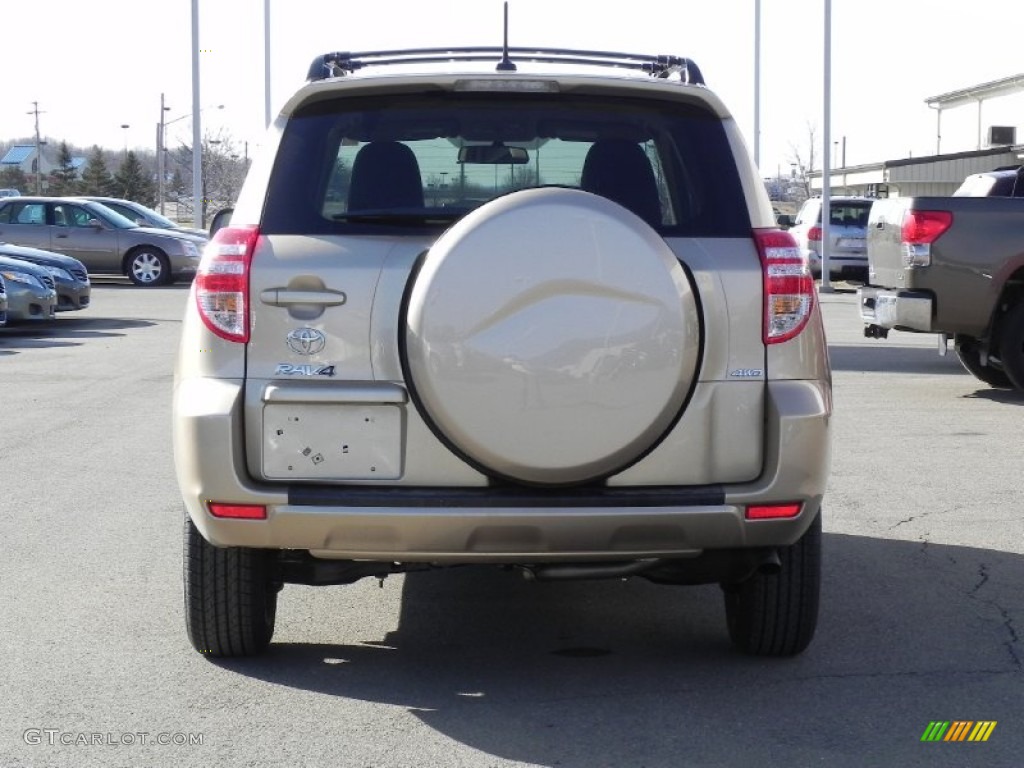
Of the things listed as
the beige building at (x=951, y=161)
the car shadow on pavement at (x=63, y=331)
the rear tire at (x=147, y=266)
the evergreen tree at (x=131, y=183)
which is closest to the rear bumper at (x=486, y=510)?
the car shadow on pavement at (x=63, y=331)

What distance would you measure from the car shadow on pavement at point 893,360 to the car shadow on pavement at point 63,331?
858 cm

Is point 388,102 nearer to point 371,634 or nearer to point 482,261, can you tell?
point 482,261

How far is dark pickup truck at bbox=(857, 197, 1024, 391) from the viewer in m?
12.6

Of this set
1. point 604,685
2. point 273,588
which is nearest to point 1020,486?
point 604,685

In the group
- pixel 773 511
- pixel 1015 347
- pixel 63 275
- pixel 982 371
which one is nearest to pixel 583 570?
pixel 773 511

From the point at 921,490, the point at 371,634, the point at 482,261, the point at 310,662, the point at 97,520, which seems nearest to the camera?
the point at 482,261

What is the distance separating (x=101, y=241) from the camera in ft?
96.7

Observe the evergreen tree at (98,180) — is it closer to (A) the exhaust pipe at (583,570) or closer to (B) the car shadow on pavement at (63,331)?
(B) the car shadow on pavement at (63,331)

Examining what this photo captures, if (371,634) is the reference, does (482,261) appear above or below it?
above

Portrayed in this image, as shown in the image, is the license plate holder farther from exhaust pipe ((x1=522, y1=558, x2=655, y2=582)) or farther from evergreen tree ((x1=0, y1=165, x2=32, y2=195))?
evergreen tree ((x1=0, y1=165, x2=32, y2=195))

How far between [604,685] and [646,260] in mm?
1416

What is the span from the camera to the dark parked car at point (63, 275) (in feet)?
69.1

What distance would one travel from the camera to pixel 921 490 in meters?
8.66

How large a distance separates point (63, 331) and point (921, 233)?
38.3 feet
